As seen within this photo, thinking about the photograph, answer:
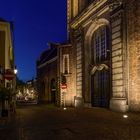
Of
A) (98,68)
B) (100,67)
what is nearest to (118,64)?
(100,67)

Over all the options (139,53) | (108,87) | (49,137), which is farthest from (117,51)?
(49,137)

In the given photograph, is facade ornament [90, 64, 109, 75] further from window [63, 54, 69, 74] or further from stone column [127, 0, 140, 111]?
window [63, 54, 69, 74]

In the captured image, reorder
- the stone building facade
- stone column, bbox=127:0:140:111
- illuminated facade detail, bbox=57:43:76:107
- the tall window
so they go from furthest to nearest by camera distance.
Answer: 1. illuminated facade detail, bbox=57:43:76:107
2. the tall window
3. the stone building facade
4. stone column, bbox=127:0:140:111

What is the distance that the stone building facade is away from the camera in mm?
28328

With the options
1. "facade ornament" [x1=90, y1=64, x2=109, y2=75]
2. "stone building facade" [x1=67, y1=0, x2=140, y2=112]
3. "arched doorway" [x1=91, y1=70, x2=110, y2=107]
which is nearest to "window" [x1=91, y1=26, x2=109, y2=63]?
"stone building facade" [x1=67, y1=0, x2=140, y2=112]

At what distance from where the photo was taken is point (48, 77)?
5875cm

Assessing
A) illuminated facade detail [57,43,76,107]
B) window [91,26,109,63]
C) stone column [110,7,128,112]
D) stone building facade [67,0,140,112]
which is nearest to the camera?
stone building facade [67,0,140,112]

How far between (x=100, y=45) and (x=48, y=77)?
78.6 ft

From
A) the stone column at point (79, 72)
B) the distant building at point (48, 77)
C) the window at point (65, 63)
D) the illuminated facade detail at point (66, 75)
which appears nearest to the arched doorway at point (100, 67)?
the stone column at point (79, 72)

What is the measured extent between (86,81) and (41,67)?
27250mm

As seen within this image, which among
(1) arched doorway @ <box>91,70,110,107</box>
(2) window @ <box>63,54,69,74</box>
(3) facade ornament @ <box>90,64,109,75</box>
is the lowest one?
(1) arched doorway @ <box>91,70,110,107</box>

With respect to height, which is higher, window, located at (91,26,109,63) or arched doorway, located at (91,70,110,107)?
window, located at (91,26,109,63)

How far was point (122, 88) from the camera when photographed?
2931 cm

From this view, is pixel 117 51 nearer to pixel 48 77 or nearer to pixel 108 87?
pixel 108 87
